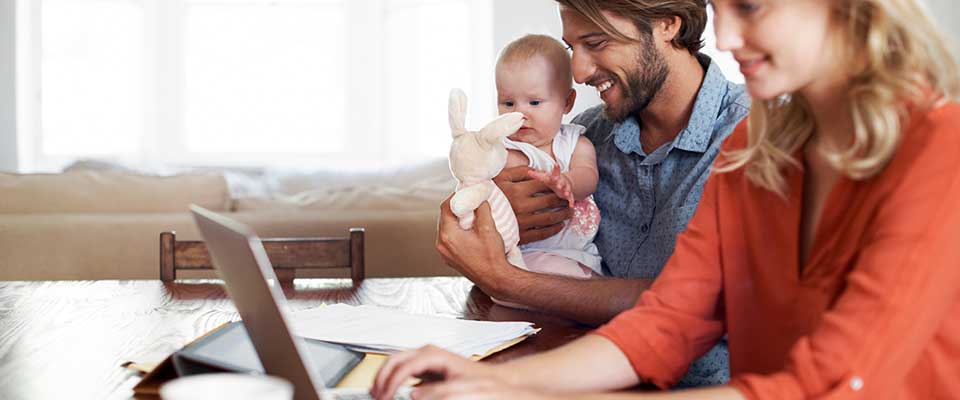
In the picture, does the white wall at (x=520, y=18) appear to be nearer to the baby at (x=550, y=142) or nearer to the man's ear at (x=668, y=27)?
the baby at (x=550, y=142)

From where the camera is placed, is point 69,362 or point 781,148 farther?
point 69,362

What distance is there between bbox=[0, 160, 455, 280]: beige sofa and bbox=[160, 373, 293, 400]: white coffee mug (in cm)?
226

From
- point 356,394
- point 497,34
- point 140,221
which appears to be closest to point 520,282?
point 356,394

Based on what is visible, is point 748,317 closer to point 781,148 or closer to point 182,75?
point 781,148

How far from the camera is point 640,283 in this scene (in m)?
1.68

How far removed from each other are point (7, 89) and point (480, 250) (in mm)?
6631

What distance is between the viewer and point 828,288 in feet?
3.21

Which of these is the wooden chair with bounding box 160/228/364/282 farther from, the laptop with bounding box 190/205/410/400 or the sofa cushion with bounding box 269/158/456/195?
the sofa cushion with bounding box 269/158/456/195

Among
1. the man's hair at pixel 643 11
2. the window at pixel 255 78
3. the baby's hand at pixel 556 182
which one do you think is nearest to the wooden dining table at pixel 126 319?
the baby's hand at pixel 556 182

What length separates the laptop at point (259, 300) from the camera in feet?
2.52

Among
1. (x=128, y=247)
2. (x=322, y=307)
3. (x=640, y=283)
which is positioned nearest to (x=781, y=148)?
(x=640, y=283)

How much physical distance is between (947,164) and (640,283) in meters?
0.87

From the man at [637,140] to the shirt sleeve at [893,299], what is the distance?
35.4 inches

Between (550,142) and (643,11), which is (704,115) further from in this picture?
(550,142)
